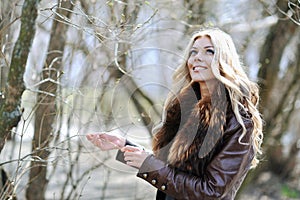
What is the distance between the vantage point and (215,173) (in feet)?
7.97

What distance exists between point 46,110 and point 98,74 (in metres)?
0.54

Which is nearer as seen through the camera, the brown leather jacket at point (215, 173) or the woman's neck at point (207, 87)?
the brown leather jacket at point (215, 173)

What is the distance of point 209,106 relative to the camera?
261cm

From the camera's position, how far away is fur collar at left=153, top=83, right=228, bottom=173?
8.30 feet

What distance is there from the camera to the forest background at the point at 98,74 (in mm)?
3254

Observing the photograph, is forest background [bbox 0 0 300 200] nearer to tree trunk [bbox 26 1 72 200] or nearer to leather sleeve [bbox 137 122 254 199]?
tree trunk [bbox 26 1 72 200]

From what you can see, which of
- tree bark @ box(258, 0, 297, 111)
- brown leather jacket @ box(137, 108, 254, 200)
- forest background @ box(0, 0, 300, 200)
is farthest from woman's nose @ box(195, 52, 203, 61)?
tree bark @ box(258, 0, 297, 111)

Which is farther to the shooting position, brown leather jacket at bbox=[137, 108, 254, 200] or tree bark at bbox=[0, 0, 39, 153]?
tree bark at bbox=[0, 0, 39, 153]

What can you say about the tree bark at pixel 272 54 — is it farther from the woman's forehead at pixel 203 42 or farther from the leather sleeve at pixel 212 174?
the leather sleeve at pixel 212 174

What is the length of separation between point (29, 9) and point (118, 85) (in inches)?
27.1

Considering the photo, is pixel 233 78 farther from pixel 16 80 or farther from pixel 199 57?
pixel 16 80

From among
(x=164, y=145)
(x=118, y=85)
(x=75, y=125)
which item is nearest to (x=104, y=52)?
(x=75, y=125)

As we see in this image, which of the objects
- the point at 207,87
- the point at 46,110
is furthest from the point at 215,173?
the point at 46,110

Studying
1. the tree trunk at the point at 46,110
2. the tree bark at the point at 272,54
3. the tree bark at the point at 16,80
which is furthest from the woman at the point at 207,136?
the tree bark at the point at 272,54
